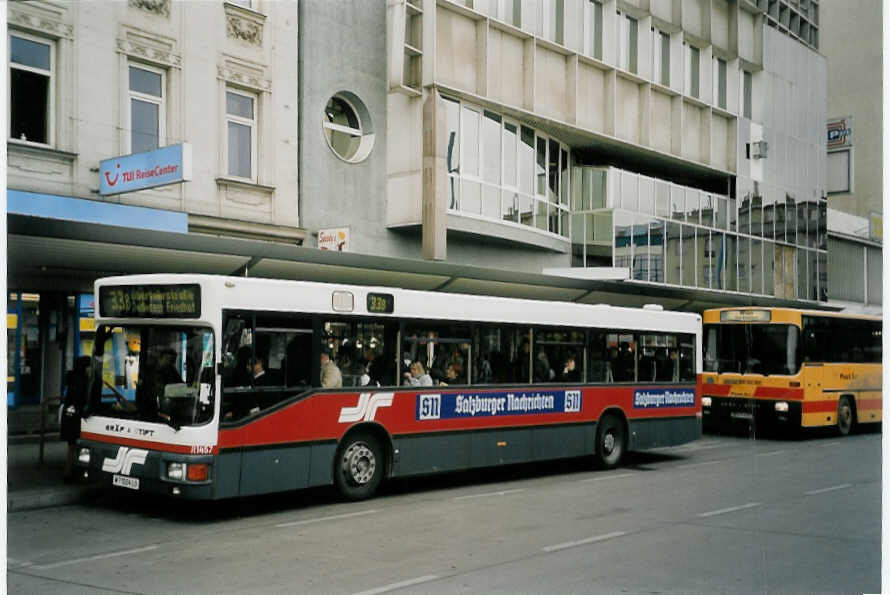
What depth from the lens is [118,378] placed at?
10.8m

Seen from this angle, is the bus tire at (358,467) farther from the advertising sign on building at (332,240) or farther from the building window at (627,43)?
the building window at (627,43)

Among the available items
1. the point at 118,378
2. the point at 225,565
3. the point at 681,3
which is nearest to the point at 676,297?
the point at 681,3

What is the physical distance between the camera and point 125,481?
34.6 ft

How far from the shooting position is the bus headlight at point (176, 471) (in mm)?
10156

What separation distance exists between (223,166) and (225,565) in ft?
21.5

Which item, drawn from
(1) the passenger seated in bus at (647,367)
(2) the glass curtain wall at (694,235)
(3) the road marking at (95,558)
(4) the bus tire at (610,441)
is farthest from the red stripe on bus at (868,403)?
(3) the road marking at (95,558)

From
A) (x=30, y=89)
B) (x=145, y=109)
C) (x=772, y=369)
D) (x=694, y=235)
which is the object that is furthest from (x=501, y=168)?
(x=30, y=89)

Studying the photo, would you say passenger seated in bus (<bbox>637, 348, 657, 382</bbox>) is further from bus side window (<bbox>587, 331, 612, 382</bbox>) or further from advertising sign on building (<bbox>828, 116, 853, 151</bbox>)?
advertising sign on building (<bbox>828, 116, 853, 151</bbox>)

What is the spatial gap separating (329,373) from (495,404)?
3.01 m

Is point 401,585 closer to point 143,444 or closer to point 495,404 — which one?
point 143,444

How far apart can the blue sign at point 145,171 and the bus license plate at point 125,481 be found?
10.5 feet

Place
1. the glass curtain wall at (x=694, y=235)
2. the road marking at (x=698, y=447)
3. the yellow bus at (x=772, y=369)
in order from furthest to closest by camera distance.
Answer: the road marking at (x=698, y=447) → the yellow bus at (x=772, y=369) → the glass curtain wall at (x=694, y=235)

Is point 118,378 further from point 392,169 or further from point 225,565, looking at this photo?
point 392,169

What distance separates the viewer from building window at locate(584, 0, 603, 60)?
1542 centimetres
